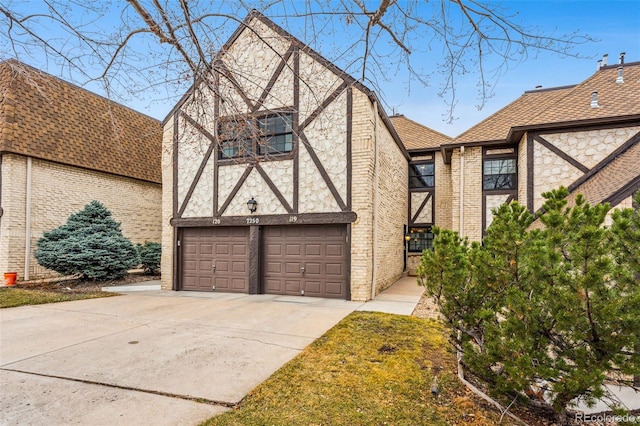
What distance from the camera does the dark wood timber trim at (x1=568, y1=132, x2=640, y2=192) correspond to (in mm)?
10328

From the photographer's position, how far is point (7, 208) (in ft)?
37.9

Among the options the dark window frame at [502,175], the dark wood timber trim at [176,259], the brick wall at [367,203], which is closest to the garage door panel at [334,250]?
the brick wall at [367,203]

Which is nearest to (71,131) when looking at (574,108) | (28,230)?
(28,230)

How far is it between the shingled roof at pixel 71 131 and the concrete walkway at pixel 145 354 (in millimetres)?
5352

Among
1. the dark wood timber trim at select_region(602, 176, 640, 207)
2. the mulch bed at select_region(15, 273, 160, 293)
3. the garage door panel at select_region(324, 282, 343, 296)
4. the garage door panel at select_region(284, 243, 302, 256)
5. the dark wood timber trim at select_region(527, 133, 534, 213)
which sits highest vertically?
the dark wood timber trim at select_region(527, 133, 534, 213)

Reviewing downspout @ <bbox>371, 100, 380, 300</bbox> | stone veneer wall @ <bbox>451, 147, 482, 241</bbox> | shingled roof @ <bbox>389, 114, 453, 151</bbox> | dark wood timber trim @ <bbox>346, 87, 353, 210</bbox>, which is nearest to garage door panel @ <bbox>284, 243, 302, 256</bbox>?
dark wood timber trim @ <bbox>346, 87, 353, 210</bbox>

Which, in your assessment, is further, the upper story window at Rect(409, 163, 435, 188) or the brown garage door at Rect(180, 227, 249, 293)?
the upper story window at Rect(409, 163, 435, 188)

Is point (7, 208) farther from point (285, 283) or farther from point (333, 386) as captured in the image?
point (333, 386)

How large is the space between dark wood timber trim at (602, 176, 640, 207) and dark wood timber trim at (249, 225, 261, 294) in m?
9.14

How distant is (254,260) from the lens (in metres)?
10.2

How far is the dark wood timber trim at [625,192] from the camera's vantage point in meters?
8.25

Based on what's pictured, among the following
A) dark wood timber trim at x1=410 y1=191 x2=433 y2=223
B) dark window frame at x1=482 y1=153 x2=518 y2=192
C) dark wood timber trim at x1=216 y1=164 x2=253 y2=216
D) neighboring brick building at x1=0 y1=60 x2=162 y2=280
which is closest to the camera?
dark wood timber trim at x1=216 y1=164 x2=253 y2=216

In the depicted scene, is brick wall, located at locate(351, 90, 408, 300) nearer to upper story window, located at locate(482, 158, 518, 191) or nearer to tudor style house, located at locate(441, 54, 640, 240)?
tudor style house, located at locate(441, 54, 640, 240)

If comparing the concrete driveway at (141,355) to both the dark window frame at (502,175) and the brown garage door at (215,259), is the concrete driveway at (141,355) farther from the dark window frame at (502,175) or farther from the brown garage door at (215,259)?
the dark window frame at (502,175)
